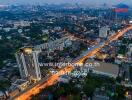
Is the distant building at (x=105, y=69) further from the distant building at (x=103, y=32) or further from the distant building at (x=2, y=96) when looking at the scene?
the distant building at (x=103, y=32)

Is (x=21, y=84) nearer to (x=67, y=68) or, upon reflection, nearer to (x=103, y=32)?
(x=67, y=68)

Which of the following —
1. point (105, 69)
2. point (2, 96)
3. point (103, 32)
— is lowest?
point (2, 96)

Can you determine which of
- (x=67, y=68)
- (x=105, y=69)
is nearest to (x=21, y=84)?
(x=67, y=68)

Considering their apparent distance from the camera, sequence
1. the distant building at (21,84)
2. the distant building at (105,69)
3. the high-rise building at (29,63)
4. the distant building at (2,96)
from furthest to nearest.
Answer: the distant building at (105,69)
the high-rise building at (29,63)
the distant building at (21,84)
the distant building at (2,96)

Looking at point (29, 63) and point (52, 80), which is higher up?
point (29, 63)

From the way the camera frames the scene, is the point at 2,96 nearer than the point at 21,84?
Yes

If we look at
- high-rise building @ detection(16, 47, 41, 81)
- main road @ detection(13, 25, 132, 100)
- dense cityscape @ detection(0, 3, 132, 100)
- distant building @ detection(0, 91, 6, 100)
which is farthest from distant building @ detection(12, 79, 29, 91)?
distant building @ detection(0, 91, 6, 100)

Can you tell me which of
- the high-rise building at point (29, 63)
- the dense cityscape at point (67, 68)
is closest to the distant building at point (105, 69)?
the dense cityscape at point (67, 68)

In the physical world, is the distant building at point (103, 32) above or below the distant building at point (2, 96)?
above
